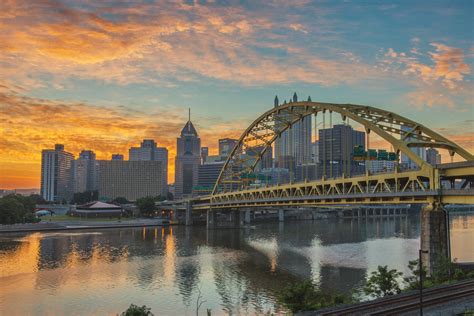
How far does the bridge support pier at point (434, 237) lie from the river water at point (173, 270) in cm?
891

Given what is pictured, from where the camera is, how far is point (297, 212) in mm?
195125

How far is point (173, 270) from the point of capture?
58719 millimetres

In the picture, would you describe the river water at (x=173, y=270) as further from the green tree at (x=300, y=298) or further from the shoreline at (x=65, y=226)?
the shoreline at (x=65, y=226)

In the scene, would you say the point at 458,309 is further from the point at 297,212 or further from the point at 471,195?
the point at 297,212

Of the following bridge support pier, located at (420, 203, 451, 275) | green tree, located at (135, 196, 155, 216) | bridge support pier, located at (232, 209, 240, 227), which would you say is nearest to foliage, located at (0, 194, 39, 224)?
green tree, located at (135, 196, 155, 216)

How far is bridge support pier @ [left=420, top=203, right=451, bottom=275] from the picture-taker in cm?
4084

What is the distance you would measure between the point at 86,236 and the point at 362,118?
2812 inches

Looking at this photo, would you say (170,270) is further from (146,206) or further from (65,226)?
(146,206)

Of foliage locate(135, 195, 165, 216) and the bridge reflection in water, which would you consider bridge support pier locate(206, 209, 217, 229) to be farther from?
foliage locate(135, 195, 165, 216)

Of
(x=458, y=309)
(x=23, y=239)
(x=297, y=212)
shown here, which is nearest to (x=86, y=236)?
(x=23, y=239)

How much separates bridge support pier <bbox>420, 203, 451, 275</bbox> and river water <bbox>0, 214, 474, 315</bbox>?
8.91 metres

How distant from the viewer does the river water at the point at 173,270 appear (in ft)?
138

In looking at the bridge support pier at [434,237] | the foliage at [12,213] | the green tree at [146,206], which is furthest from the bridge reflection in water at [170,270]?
the green tree at [146,206]

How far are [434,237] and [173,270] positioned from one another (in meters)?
32.6
